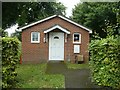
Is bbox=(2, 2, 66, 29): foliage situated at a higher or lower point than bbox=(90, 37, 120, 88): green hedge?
higher

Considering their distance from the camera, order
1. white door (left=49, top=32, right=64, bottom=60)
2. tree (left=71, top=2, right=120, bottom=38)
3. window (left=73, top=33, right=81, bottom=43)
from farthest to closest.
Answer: tree (left=71, top=2, right=120, bottom=38) < window (left=73, top=33, right=81, bottom=43) < white door (left=49, top=32, right=64, bottom=60)

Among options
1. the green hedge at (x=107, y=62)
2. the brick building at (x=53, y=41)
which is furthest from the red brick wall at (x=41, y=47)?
the green hedge at (x=107, y=62)

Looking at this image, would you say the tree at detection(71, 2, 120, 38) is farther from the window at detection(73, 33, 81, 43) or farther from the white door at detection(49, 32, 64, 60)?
the white door at detection(49, 32, 64, 60)

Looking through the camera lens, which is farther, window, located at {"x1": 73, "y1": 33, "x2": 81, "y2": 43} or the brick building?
window, located at {"x1": 73, "y1": 33, "x2": 81, "y2": 43}

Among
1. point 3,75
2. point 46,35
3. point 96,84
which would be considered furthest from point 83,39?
point 3,75

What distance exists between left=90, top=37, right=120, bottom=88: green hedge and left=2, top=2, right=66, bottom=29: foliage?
Result: 49.0ft

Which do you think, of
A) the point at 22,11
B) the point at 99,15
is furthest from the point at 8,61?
the point at 22,11

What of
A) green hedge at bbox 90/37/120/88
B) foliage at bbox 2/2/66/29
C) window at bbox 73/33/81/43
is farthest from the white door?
green hedge at bbox 90/37/120/88

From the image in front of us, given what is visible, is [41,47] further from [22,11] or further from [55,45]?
[22,11]

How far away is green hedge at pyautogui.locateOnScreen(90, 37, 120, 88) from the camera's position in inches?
368

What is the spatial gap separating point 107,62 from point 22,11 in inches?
832

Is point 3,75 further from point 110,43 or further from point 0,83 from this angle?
point 110,43

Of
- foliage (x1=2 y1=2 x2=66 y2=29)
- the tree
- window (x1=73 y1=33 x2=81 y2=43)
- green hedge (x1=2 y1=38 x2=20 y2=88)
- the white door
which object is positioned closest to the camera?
green hedge (x1=2 y1=38 x2=20 y2=88)

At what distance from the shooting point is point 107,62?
9.61 metres
